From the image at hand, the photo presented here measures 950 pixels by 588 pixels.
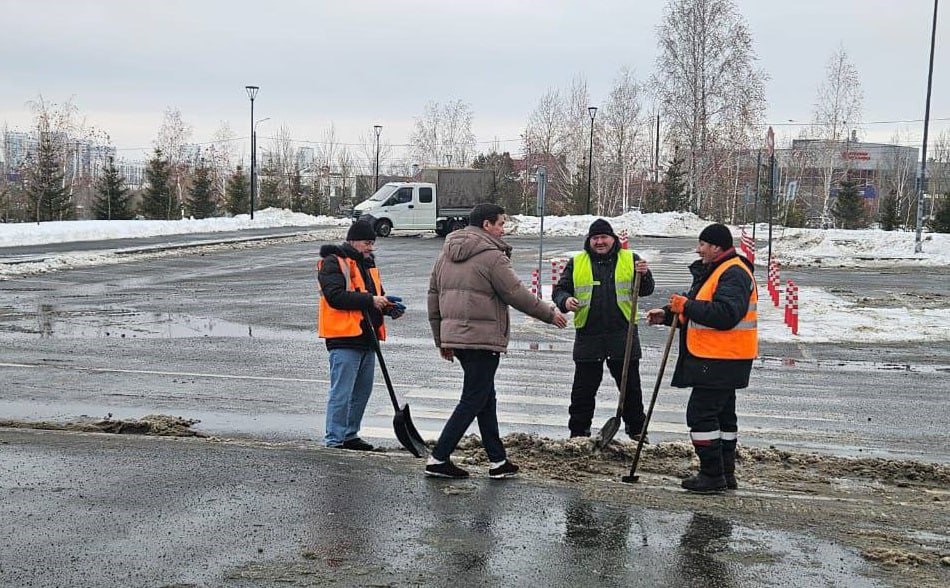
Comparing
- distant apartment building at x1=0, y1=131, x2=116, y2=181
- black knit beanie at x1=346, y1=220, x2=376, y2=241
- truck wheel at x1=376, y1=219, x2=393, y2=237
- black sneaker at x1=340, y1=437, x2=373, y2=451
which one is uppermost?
distant apartment building at x1=0, y1=131, x2=116, y2=181

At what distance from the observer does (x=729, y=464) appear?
20.4ft

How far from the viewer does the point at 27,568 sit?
446 cm

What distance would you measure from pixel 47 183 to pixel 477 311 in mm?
46152

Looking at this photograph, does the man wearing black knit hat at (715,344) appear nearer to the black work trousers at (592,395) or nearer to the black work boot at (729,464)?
the black work boot at (729,464)

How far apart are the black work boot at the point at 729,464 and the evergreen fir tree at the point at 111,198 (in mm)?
48858

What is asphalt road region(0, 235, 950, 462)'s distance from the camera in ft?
28.3

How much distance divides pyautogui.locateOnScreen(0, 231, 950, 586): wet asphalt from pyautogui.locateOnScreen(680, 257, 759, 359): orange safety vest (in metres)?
1.16

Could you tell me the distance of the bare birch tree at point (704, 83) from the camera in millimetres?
51156

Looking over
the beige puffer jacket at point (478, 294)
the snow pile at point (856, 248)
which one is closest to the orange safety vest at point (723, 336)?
the beige puffer jacket at point (478, 294)

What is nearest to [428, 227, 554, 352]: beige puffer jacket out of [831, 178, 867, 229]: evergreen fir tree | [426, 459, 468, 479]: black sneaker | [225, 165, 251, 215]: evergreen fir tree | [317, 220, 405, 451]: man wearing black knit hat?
[426, 459, 468, 479]: black sneaker

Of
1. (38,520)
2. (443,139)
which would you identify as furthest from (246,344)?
(443,139)

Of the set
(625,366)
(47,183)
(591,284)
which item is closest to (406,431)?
(625,366)

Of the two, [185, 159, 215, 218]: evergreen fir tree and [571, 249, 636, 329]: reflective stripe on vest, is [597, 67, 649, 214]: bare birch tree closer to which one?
[185, 159, 215, 218]: evergreen fir tree

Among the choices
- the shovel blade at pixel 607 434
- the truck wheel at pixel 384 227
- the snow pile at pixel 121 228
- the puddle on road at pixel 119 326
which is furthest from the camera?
the truck wheel at pixel 384 227
